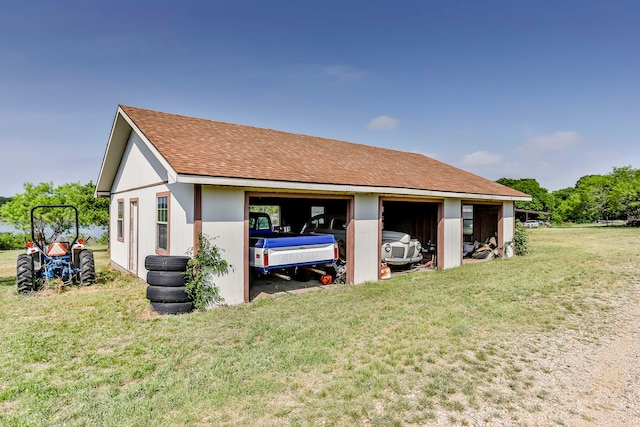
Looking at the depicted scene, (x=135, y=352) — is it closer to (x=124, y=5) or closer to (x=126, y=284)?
(x=126, y=284)

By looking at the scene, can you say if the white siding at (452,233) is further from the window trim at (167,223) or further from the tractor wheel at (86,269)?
the tractor wheel at (86,269)

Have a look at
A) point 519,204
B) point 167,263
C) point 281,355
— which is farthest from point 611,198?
point 167,263

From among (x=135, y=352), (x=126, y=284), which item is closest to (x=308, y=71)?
(x=126, y=284)

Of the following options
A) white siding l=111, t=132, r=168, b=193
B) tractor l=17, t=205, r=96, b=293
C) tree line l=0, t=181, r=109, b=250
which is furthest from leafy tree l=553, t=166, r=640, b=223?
tree line l=0, t=181, r=109, b=250

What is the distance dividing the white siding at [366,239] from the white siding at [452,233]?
337 cm

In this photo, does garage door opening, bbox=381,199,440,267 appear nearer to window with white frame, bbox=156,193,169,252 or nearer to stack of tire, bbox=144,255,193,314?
window with white frame, bbox=156,193,169,252

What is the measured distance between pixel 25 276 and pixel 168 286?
4192mm

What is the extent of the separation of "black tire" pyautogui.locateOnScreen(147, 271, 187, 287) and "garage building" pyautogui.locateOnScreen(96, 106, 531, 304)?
27.9 inches

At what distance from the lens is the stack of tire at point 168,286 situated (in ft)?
21.5

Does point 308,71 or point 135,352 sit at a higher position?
point 308,71

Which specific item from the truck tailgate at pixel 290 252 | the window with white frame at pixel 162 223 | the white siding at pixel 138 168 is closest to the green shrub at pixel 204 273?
the truck tailgate at pixel 290 252

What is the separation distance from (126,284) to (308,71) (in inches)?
489

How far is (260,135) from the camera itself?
1178 centimetres

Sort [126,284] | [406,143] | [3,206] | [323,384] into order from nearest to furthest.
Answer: [323,384] < [126,284] < [3,206] < [406,143]
